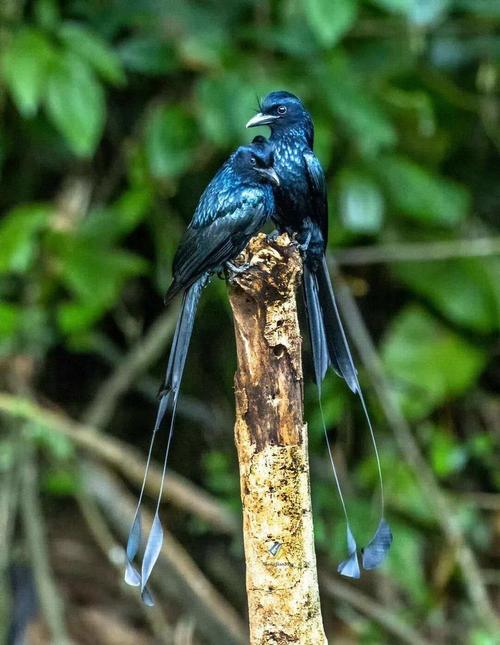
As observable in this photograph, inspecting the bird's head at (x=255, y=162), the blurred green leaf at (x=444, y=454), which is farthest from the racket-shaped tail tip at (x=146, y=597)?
the blurred green leaf at (x=444, y=454)

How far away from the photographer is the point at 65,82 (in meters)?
2.60

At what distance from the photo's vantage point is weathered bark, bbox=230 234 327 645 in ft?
4.82

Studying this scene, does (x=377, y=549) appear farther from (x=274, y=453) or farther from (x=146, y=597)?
(x=146, y=597)

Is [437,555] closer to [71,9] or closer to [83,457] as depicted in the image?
[83,457]

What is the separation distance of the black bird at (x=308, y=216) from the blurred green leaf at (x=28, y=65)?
935 mm

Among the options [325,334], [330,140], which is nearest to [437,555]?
[330,140]

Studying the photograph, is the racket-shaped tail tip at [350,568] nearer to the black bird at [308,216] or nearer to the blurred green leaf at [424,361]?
the black bird at [308,216]

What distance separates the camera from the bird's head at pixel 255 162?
1.57 metres

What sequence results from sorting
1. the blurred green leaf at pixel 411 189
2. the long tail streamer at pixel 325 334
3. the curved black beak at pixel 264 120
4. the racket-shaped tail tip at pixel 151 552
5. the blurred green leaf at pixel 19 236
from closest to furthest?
the racket-shaped tail tip at pixel 151 552
the long tail streamer at pixel 325 334
the curved black beak at pixel 264 120
the blurred green leaf at pixel 19 236
the blurred green leaf at pixel 411 189

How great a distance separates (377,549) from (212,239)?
1.59 feet

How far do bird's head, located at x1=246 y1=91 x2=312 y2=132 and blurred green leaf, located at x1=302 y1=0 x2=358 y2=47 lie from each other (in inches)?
30.1

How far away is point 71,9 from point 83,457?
1.28 m

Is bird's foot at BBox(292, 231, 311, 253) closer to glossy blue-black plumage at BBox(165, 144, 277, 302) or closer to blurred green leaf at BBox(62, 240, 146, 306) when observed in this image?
glossy blue-black plumage at BBox(165, 144, 277, 302)

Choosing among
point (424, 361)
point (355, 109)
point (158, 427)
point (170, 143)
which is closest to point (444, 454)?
point (424, 361)
